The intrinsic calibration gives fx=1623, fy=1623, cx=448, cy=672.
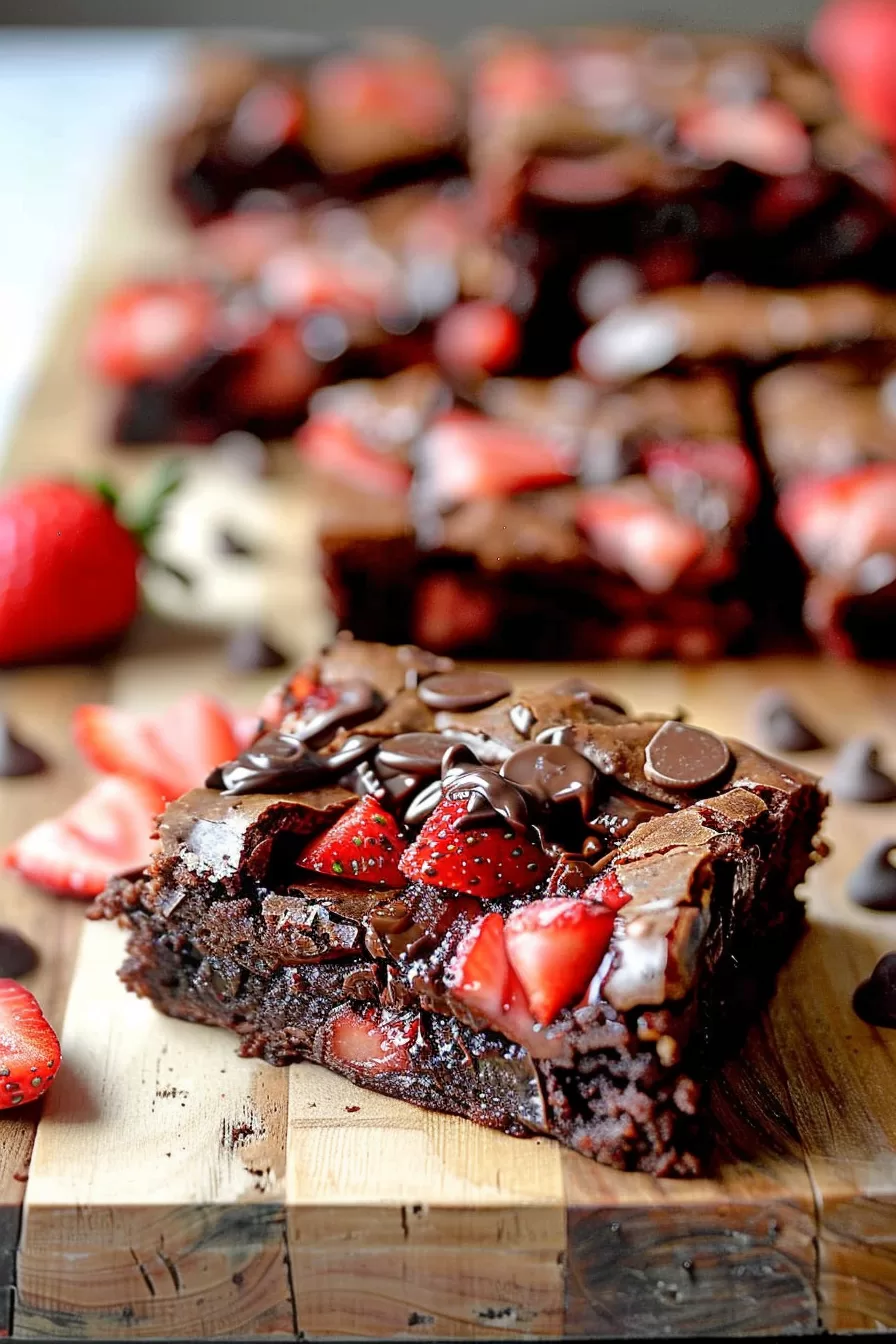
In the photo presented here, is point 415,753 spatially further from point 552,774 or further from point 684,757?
point 684,757

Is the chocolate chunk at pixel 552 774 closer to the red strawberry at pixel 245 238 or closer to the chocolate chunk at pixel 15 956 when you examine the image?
the chocolate chunk at pixel 15 956

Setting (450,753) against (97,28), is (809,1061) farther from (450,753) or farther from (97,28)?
(97,28)

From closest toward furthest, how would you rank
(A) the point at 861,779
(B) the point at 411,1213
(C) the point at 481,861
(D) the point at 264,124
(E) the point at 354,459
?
(B) the point at 411,1213
(C) the point at 481,861
(A) the point at 861,779
(E) the point at 354,459
(D) the point at 264,124

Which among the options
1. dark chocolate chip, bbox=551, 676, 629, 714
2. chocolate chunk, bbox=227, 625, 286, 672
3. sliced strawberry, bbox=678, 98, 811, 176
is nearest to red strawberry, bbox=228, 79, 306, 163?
sliced strawberry, bbox=678, 98, 811, 176

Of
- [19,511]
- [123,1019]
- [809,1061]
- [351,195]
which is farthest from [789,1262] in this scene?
[351,195]

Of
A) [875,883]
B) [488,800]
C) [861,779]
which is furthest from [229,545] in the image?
[875,883]

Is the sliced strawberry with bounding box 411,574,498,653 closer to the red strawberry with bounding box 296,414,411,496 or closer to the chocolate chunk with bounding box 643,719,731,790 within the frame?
the red strawberry with bounding box 296,414,411,496
